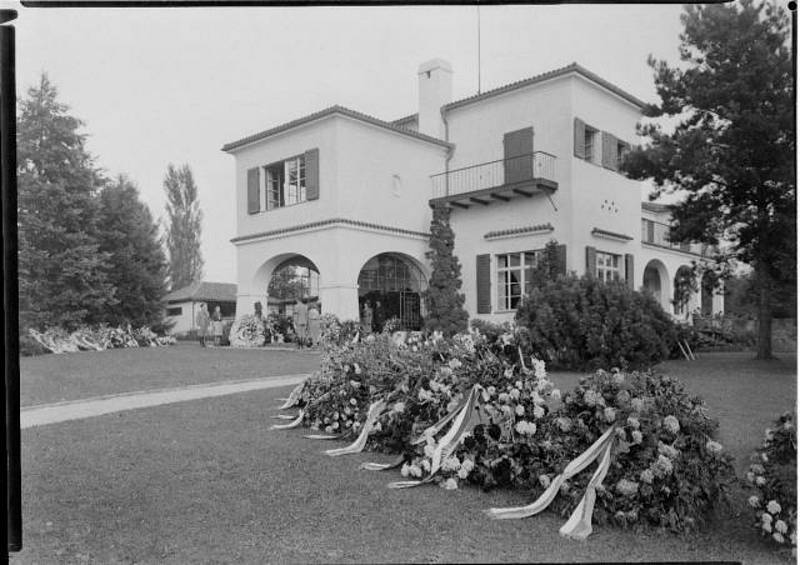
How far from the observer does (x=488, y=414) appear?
3971 millimetres

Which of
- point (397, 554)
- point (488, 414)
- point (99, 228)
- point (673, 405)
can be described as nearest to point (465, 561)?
point (397, 554)

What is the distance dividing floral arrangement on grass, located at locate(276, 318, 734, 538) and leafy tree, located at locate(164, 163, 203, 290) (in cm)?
199

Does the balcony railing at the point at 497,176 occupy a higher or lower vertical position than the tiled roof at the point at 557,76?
lower

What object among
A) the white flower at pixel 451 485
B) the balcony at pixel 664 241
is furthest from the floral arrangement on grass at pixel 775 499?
the balcony at pixel 664 241

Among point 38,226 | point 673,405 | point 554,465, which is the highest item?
point 38,226

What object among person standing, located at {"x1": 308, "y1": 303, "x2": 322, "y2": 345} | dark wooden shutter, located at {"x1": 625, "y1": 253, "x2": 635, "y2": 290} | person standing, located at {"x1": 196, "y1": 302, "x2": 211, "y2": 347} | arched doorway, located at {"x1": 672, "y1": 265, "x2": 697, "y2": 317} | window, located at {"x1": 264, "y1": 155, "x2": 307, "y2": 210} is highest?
window, located at {"x1": 264, "y1": 155, "x2": 307, "y2": 210}

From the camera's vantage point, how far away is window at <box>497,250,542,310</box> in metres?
Result: 7.62

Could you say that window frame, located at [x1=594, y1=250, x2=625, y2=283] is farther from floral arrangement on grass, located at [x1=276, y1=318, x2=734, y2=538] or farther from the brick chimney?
the brick chimney

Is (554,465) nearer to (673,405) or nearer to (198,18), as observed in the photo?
(673,405)

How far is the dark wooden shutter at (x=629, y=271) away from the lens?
21.2 feet

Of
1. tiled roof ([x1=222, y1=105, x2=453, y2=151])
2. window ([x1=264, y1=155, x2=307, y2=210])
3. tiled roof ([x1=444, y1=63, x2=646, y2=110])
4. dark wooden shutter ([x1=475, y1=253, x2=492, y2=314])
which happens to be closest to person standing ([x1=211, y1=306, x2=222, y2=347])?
window ([x1=264, y1=155, x2=307, y2=210])

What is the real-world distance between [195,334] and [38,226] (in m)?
2.15

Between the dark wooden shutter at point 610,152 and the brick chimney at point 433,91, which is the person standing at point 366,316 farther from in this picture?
the dark wooden shutter at point 610,152

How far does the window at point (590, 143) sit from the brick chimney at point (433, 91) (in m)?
1.71
